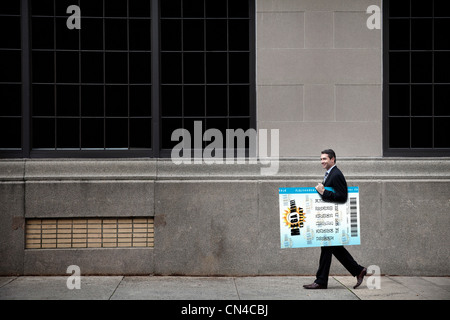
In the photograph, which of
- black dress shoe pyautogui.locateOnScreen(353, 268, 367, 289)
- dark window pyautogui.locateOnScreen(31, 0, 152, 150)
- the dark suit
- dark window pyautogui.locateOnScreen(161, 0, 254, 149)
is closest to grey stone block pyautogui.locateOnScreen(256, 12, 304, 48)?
dark window pyautogui.locateOnScreen(161, 0, 254, 149)

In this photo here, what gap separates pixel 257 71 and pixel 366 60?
1.99 meters

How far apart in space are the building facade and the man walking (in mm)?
1197

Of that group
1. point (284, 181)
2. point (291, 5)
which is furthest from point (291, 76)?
point (284, 181)

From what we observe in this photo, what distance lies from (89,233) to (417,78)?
6637 mm

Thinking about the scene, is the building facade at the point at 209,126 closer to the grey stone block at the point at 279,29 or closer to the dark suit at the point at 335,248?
the grey stone block at the point at 279,29

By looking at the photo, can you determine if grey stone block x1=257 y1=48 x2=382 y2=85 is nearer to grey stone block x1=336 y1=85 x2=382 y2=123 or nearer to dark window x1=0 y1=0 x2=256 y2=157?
grey stone block x1=336 y1=85 x2=382 y2=123

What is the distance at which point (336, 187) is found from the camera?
844 centimetres

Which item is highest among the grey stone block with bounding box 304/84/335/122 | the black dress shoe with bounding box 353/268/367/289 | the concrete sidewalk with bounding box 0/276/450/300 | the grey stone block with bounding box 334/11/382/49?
the grey stone block with bounding box 334/11/382/49

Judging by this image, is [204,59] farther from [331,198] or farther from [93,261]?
[93,261]

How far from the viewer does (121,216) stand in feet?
32.0

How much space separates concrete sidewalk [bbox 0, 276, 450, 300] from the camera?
26.8 ft

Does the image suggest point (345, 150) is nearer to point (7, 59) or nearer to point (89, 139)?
point (89, 139)

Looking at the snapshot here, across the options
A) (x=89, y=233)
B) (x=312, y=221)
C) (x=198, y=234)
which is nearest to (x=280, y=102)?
(x=312, y=221)

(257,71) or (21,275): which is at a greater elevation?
(257,71)
